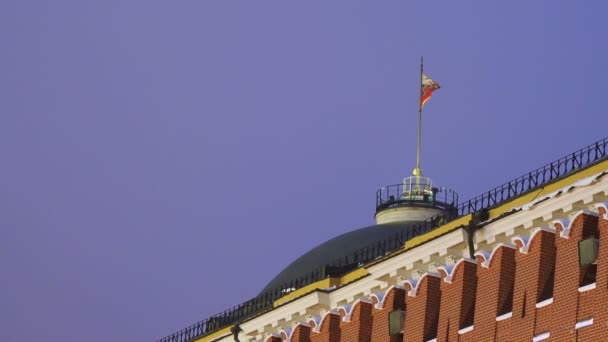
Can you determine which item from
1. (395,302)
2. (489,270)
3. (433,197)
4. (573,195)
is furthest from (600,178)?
(433,197)

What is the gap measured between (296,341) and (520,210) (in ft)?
29.0

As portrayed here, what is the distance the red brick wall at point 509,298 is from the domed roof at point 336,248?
53.4 ft

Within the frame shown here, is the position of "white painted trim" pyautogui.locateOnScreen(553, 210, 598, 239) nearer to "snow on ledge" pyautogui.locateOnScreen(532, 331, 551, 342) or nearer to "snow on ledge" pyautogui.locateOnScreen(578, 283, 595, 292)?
"snow on ledge" pyautogui.locateOnScreen(578, 283, 595, 292)

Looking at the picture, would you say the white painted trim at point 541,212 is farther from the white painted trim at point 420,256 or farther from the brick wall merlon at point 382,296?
the brick wall merlon at point 382,296

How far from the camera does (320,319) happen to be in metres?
49.5

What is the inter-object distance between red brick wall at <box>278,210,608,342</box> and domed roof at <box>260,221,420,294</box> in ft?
53.4

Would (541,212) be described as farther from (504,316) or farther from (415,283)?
(415,283)

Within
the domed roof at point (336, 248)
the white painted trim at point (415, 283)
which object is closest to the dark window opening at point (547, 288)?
the white painted trim at point (415, 283)

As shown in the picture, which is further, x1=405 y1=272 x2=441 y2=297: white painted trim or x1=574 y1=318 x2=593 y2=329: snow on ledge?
x1=405 y1=272 x2=441 y2=297: white painted trim

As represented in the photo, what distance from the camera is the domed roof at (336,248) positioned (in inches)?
2534

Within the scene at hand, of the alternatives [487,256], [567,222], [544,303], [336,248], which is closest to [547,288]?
[544,303]

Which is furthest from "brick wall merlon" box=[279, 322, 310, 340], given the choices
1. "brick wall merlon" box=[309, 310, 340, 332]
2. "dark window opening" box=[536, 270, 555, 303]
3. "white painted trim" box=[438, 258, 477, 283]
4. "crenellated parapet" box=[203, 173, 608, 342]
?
"dark window opening" box=[536, 270, 555, 303]

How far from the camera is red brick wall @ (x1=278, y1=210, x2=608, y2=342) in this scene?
39859mm

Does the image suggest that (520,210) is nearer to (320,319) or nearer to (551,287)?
(551,287)
